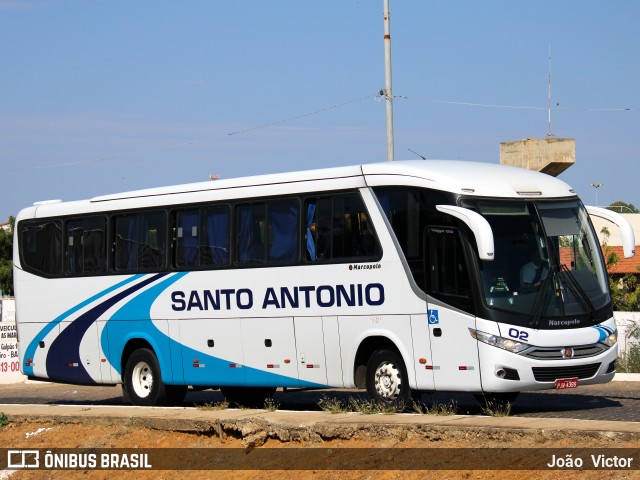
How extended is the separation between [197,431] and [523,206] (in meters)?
5.33

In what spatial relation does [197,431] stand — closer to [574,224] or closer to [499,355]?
[499,355]

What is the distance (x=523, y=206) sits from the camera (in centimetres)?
1659

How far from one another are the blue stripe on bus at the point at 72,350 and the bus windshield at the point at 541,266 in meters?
8.07

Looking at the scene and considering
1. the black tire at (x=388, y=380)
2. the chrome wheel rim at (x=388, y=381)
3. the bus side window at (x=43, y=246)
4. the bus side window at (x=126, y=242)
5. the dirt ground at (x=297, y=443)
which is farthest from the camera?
the bus side window at (x=43, y=246)

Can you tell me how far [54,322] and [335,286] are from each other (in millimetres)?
7267

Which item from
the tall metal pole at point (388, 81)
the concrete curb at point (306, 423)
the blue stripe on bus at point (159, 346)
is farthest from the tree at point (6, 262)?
the concrete curb at point (306, 423)

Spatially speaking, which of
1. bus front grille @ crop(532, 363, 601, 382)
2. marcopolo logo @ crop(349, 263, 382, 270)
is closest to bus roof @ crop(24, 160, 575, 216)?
marcopolo logo @ crop(349, 263, 382, 270)

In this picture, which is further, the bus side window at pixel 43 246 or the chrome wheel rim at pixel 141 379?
the bus side window at pixel 43 246

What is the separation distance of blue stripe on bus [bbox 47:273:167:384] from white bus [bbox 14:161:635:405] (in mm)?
32

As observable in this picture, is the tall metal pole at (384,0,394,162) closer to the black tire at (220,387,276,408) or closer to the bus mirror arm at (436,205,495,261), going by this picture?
the black tire at (220,387,276,408)

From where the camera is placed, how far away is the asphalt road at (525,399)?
16359 millimetres

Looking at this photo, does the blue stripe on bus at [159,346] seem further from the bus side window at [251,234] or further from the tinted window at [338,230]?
the tinted window at [338,230]

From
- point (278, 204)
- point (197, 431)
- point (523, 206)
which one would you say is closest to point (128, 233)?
point (278, 204)

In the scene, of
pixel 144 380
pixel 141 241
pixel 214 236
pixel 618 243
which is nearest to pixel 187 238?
pixel 214 236
